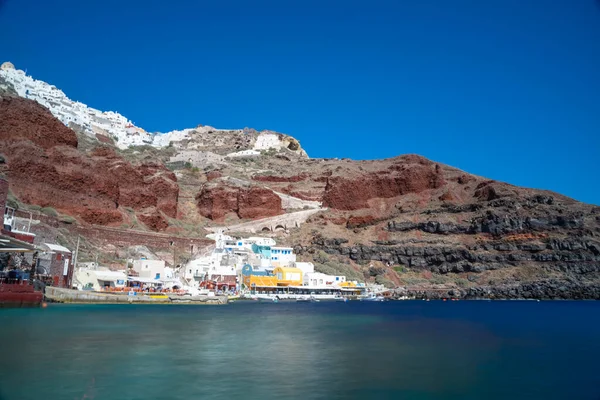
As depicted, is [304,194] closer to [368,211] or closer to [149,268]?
[368,211]

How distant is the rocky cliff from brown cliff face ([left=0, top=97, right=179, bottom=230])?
13 cm

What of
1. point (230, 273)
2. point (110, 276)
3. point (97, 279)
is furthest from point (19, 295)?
point (230, 273)

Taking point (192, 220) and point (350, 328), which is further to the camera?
point (192, 220)

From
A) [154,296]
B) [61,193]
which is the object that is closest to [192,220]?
[61,193]

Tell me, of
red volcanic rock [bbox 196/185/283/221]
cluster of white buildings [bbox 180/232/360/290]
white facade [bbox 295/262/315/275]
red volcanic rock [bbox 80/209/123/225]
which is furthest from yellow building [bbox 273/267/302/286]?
red volcanic rock [bbox 80/209/123/225]

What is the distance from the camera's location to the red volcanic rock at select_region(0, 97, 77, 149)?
5597 centimetres

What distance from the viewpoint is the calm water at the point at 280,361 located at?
13.6 meters

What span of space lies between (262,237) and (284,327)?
4310 centimetres

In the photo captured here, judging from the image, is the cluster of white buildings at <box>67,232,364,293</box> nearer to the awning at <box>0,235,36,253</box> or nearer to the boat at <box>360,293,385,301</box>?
the boat at <box>360,293,385,301</box>

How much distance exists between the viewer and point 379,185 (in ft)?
306

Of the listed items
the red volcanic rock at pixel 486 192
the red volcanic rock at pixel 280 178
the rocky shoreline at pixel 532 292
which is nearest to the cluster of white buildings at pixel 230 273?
the rocky shoreline at pixel 532 292

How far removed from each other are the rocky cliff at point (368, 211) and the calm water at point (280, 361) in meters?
30.7

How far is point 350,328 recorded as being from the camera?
30.1 meters

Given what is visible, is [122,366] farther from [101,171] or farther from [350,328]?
A: [101,171]
